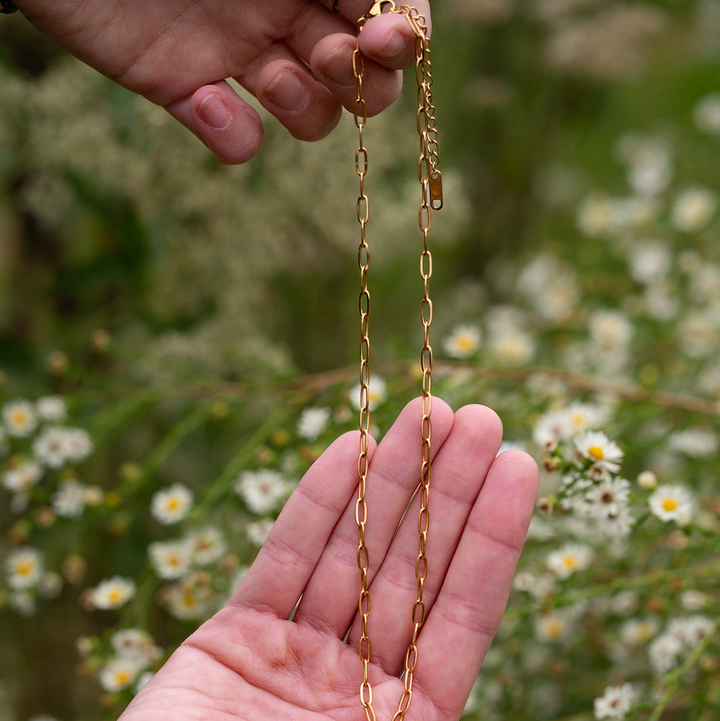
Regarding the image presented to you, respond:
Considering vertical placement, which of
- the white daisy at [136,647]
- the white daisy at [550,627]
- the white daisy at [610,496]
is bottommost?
the white daisy at [136,647]

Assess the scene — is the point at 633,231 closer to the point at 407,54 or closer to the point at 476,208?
the point at 476,208

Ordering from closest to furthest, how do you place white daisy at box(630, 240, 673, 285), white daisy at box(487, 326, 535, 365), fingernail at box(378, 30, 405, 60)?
fingernail at box(378, 30, 405, 60) < white daisy at box(487, 326, 535, 365) < white daisy at box(630, 240, 673, 285)

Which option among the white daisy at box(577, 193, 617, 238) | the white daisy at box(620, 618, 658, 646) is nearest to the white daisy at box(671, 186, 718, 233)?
the white daisy at box(577, 193, 617, 238)

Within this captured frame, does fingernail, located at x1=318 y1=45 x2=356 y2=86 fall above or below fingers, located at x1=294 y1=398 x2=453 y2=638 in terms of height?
above

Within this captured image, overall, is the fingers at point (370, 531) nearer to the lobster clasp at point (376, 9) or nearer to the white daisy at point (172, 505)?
the white daisy at point (172, 505)

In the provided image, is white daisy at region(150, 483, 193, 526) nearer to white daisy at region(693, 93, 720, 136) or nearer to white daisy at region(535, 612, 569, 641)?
white daisy at region(535, 612, 569, 641)

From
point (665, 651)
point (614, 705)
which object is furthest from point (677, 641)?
point (614, 705)

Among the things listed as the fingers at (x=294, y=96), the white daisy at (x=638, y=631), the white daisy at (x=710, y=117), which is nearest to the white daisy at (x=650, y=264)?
the white daisy at (x=710, y=117)
